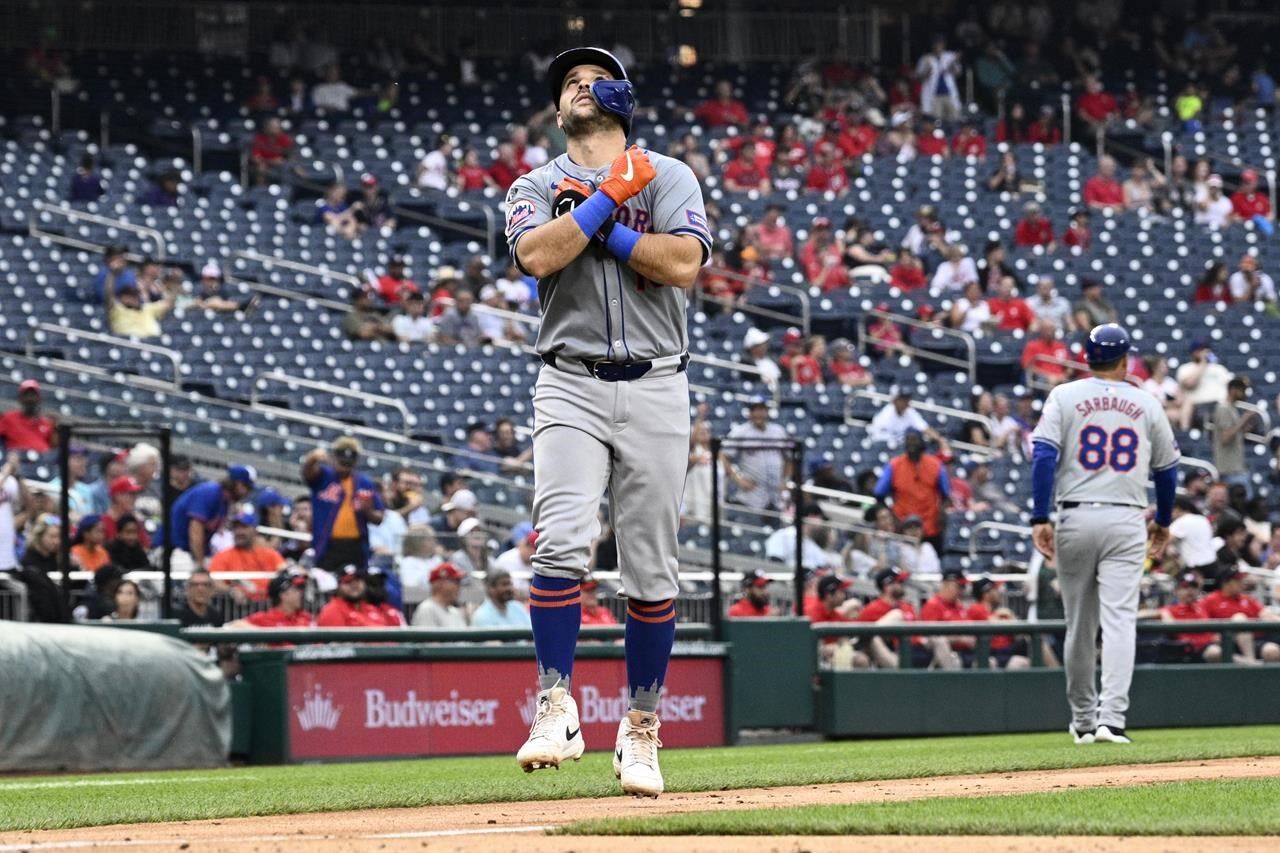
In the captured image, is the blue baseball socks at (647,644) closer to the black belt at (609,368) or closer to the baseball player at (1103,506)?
the black belt at (609,368)

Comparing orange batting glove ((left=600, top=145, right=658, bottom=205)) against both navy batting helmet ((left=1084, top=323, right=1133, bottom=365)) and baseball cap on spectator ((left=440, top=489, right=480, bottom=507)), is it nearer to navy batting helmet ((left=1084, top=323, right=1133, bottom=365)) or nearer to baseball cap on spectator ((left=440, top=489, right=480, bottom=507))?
navy batting helmet ((left=1084, top=323, right=1133, bottom=365))

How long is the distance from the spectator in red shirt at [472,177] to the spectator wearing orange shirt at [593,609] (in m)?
10.3

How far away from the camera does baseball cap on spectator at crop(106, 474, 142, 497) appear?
12.2 meters

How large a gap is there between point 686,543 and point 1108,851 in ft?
39.3

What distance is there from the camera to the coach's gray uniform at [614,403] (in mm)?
5680

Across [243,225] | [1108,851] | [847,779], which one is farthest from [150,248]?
[1108,851]

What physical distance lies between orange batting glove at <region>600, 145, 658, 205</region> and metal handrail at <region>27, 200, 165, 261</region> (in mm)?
15068

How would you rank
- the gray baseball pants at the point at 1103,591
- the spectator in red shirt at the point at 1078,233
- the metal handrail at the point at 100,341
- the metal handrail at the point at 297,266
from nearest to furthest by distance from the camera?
the gray baseball pants at the point at 1103,591, the metal handrail at the point at 100,341, the metal handrail at the point at 297,266, the spectator in red shirt at the point at 1078,233

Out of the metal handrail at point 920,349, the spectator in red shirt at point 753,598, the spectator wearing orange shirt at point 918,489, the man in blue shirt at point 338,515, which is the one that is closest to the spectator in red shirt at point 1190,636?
the spectator wearing orange shirt at point 918,489

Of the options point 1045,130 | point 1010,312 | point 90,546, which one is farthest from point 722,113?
point 90,546

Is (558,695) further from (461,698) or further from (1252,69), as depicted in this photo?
(1252,69)

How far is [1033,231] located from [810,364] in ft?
15.8

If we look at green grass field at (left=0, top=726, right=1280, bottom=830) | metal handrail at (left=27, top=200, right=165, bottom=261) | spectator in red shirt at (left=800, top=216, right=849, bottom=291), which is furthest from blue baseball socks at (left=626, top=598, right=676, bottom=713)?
spectator in red shirt at (left=800, top=216, right=849, bottom=291)

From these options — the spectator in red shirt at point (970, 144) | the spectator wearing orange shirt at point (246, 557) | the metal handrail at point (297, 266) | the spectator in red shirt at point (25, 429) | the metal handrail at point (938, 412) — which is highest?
the spectator in red shirt at point (970, 144)
